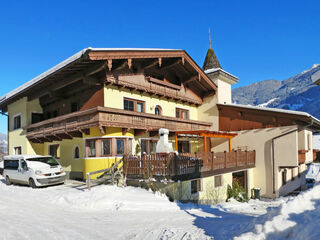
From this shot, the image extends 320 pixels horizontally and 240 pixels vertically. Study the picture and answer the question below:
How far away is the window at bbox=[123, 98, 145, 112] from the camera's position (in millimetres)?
17205

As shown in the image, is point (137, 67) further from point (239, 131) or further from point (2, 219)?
point (2, 219)

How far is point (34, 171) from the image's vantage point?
1420 centimetres

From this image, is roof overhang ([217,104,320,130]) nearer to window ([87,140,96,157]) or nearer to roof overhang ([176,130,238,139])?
roof overhang ([176,130,238,139])

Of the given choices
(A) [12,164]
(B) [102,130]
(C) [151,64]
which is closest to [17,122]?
(A) [12,164]

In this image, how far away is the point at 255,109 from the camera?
19.6 metres

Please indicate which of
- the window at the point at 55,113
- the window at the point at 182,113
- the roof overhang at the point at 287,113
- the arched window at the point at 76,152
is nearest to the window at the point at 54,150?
the window at the point at 55,113

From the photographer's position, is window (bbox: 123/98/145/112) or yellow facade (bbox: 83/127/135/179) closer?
yellow facade (bbox: 83/127/135/179)

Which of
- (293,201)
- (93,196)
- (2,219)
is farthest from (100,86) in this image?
(293,201)

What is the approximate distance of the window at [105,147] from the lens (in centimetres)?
1570

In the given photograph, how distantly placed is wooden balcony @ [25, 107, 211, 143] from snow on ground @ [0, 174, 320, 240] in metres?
3.91

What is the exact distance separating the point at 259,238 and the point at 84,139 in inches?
522

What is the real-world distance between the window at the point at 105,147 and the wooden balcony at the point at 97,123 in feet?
3.69

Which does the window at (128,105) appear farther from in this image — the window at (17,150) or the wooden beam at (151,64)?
the window at (17,150)

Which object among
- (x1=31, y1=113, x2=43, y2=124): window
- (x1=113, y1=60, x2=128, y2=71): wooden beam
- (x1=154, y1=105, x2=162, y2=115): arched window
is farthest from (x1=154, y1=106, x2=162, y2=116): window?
(x1=31, y1=113, x2=43, y2=124): window
